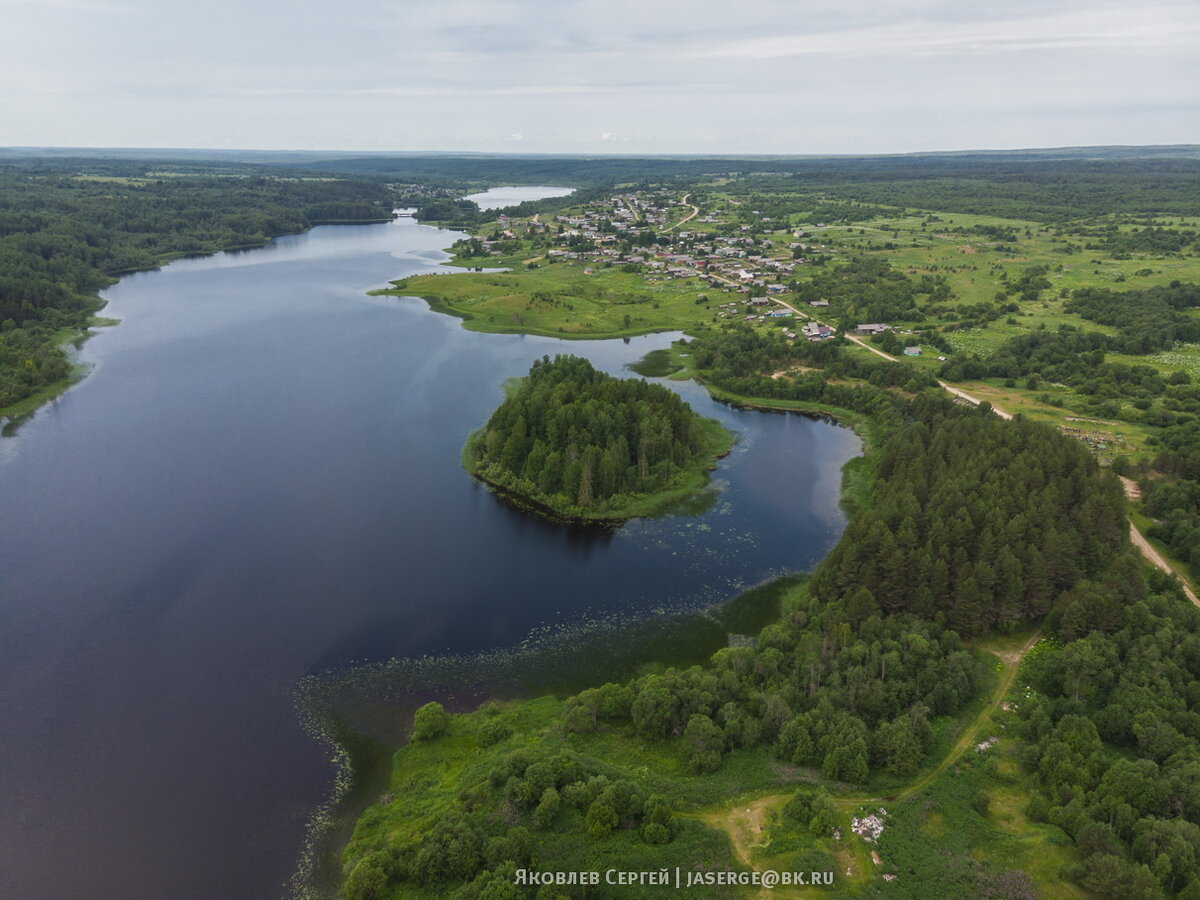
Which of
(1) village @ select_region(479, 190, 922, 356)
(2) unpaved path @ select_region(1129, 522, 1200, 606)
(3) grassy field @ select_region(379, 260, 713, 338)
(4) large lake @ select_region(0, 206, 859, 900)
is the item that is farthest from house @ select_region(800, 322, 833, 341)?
(2) unpaved path @ select_region(1129, 522, 1200, 606)

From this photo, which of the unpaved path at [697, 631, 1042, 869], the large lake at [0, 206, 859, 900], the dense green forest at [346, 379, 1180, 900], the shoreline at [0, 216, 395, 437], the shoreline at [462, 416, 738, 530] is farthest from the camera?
the shoreline at [0, 216, 395, 437]

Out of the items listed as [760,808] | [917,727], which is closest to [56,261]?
[760,808]

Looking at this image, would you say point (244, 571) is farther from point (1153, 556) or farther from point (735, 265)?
point (735, 265)

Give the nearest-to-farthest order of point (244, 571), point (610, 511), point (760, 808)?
point (760, 808) → point (244, 571) → point (610, 511)

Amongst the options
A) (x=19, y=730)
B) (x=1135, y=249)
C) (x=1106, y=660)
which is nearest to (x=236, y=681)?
(x=19, y=730)

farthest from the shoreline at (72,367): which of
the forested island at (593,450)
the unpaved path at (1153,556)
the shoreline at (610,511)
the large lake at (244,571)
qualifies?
the unpaved path at (1153,556)

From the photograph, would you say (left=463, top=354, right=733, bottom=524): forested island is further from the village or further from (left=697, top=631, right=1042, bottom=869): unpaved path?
the village
